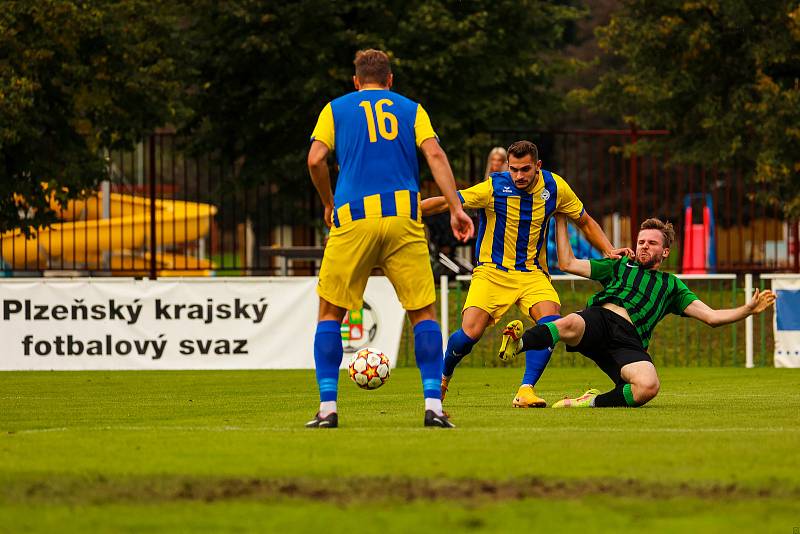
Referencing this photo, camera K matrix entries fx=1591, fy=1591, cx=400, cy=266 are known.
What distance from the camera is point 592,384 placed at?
16.0 meters

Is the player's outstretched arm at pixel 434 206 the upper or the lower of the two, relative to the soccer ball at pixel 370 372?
upper

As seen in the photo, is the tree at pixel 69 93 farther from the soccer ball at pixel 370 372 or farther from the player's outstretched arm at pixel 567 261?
the soccer ball at pixel 370 372

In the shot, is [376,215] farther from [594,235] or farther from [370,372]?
[594,235]

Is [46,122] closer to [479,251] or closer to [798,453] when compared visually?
[479,251]

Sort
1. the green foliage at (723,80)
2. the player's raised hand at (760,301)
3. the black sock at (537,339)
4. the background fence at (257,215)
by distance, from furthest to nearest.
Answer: the background fence at (257,215) < the green foliage at (723,80) < the black sock at (537,339) < the player's raised hand at (760,301)

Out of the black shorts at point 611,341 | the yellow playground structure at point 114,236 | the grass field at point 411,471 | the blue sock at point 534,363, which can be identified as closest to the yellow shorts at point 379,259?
the grass field at point 411,471

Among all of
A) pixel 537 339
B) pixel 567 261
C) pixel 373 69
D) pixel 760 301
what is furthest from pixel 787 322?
pixel 373 69

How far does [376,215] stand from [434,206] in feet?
5.42

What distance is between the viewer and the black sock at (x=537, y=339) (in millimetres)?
10508

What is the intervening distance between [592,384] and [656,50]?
11.3 metres

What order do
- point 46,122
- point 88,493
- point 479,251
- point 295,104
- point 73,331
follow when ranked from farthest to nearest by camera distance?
point 295,104
point 46,122
point 73,331
point 479,251
point 88,493

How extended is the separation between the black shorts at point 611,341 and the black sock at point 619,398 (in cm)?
11

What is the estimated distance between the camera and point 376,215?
8.70 metres

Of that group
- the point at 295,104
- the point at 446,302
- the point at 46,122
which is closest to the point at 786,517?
the point at 446,302
